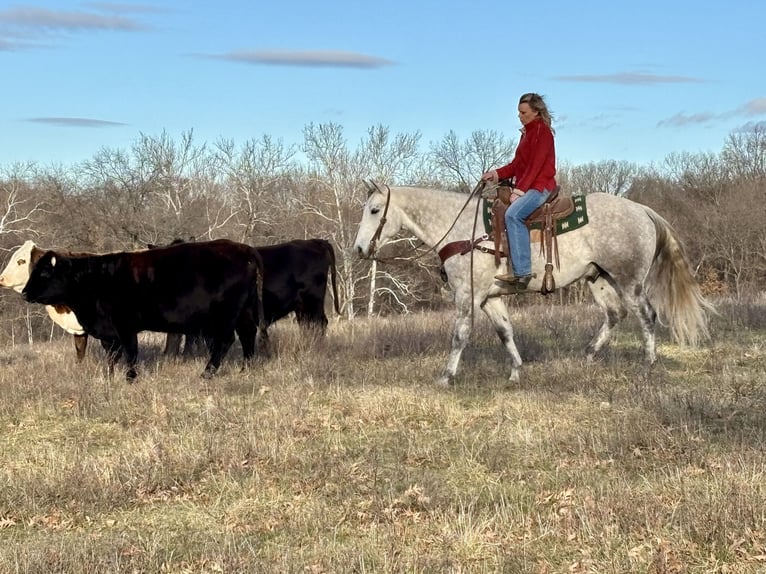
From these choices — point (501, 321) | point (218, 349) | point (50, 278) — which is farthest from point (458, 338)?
point (50, 278)

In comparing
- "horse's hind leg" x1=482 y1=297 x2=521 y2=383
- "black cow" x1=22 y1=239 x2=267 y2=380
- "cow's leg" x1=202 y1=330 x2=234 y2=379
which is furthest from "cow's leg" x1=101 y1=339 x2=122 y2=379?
"horse's hind leg" x1=482 y1=297 x2=521 y2=383

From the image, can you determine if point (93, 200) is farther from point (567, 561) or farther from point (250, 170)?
point (567, 561)

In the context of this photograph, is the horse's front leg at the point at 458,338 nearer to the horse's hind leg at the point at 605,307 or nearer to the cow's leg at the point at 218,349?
the horse's hind leg at the point at 605,307

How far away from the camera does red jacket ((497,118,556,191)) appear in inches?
342

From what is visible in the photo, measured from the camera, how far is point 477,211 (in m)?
9.04

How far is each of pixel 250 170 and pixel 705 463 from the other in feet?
184

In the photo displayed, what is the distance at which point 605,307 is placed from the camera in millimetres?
10188

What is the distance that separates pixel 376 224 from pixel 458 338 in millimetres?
1590

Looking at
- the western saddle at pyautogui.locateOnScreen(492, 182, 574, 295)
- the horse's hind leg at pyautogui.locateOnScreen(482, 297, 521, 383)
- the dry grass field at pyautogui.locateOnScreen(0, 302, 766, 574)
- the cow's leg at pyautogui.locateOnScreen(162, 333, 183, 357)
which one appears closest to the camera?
the dry grass field at pyautogui.locateOnScreen(0, 302, 766, 574)

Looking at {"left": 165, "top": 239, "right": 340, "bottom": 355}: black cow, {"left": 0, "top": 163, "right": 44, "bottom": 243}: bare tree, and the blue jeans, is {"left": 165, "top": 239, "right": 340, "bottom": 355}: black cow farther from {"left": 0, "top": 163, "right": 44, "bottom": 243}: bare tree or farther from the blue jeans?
{"left": 0, "top": 163, "right": 44, "bottom": 243}: bare tree

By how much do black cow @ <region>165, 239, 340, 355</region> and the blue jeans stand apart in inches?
135

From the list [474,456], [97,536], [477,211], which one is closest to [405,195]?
[477,211]

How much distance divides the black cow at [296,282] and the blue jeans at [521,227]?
3.44 meters

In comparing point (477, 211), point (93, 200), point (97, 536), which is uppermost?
point (93, 200)
